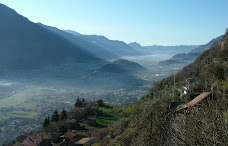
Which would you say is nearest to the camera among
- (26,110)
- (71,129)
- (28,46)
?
(71,129)

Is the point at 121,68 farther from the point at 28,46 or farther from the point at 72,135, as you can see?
the point at 72,135

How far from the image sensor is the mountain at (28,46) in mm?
105094

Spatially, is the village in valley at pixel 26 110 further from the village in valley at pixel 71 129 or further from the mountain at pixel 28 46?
the mountain at pixel 28 46

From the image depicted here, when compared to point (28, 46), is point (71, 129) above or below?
below

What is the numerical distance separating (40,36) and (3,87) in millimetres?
80680

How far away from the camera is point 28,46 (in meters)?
120

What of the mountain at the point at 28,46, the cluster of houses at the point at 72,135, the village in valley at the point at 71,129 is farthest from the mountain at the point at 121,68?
the village in valley at the point at 71,129

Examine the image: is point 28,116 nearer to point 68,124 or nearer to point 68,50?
point 68,124

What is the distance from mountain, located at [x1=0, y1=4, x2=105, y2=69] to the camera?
10509cm

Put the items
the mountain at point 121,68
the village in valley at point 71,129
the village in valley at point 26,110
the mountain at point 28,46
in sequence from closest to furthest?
the village in valley at point 71,129
the village in valley at point 26,110
the mountain at point 121,68
the mountain at point 28,46

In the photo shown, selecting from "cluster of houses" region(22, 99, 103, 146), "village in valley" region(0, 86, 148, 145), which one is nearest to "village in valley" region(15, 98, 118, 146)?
"cluster of houses" region(22, 99, 103, 146)

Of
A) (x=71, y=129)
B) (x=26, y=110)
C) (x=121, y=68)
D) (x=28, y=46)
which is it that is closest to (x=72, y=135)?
(x=71, y=129)

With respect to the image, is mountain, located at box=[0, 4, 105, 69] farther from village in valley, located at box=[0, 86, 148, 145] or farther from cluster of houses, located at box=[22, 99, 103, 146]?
cluster of houses, located at box=[22, 99, 103, 146]

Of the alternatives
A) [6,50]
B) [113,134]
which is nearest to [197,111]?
[113,134]
